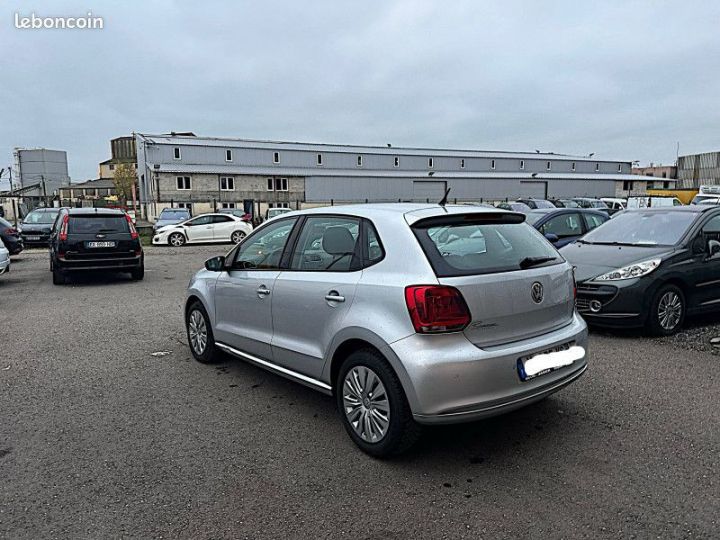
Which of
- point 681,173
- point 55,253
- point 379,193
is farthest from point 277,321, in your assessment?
point 681,173

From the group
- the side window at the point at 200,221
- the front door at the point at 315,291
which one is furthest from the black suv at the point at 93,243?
the side window at the point at 200,221

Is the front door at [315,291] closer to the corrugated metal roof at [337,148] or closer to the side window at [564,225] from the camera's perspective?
the side window at [564,225]

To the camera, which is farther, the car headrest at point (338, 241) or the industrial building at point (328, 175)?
the industrial building at point (328, 175)

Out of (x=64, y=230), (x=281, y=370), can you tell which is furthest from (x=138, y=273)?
(x=281, y=370)

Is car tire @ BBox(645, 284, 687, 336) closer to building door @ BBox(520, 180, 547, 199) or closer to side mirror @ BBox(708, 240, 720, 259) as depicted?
side mirror @ BBox(708, 240, 720, 259)

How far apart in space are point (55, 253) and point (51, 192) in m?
75.5

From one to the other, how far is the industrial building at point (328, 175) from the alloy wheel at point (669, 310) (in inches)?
1571

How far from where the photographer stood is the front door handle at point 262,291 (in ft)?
14.5

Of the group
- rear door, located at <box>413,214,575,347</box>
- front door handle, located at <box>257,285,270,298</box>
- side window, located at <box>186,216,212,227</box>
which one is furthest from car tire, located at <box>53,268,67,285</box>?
side window, located at <box>186,216,212,227</box>

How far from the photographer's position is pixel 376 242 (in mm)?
3664

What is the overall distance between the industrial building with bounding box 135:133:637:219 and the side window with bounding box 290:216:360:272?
4080 centimetres

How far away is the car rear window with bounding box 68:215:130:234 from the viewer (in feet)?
36.2

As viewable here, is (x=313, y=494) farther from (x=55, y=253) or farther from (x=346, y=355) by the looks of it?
(x=55, y=253)

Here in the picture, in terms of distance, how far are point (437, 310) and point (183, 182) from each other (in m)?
47.8
